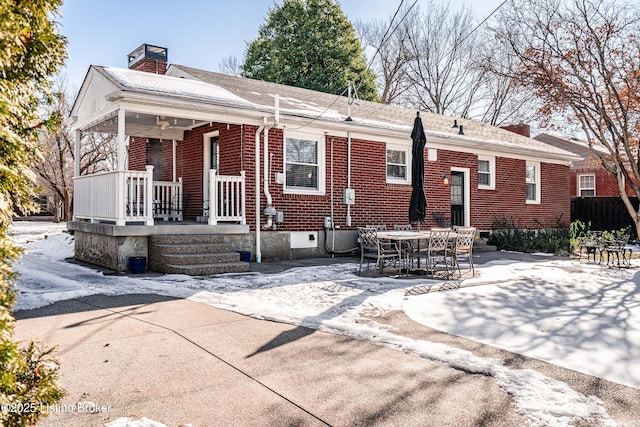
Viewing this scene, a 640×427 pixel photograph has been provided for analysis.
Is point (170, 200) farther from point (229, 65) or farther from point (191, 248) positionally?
point (229, 65)

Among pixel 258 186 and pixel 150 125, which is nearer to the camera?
pixel 258 186

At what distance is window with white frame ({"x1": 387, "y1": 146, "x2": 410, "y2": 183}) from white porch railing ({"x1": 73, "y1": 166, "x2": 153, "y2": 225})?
6843mm

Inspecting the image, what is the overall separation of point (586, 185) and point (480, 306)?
26195mm

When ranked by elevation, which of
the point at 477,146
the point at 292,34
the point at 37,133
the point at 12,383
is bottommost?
the point at 12,383

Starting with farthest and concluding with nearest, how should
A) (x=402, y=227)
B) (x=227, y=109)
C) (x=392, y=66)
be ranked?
(x=392, y=66)
(x=402, y=227)
(x=227, y=109)

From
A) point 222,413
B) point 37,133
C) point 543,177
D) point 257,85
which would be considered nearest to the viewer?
point 37,133

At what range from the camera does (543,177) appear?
18.3 metres

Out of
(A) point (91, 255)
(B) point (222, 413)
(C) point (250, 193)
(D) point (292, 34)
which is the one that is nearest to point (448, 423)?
(B) point (222, 413)

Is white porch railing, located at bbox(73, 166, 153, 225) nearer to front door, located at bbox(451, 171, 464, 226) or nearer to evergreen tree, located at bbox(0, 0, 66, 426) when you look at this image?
evergreen tree, located at bbox(0, 0, 66, 426)

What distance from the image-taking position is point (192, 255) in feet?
30.4

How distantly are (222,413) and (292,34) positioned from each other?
28.3 metres

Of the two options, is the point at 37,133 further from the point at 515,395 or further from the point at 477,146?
the point at 477,146

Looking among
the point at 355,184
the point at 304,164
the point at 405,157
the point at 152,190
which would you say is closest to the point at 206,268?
the point at 152,190

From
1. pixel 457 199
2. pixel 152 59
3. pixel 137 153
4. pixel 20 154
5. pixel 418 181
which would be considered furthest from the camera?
pixel 457 199
